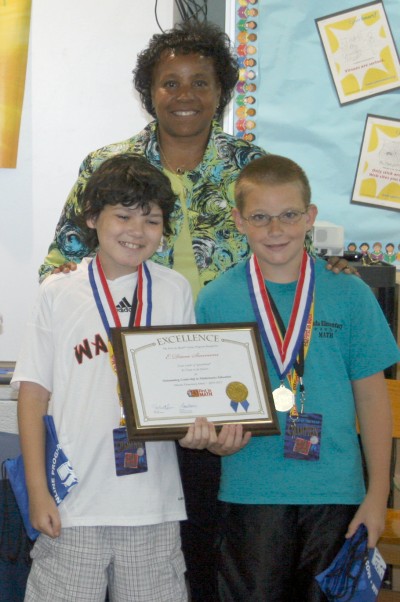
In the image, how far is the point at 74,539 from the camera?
1849 mm

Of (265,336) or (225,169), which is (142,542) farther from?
(225,169)

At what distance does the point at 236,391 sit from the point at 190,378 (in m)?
0.11

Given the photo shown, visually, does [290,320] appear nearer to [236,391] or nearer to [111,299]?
[236,391]

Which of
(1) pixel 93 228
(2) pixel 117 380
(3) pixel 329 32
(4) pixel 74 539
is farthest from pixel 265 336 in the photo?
(3) pixel 329 32

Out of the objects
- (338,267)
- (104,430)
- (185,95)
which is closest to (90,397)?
(104,430)

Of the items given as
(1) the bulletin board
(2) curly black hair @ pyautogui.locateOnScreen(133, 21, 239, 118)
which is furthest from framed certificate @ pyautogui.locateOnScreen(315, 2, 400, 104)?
(2) curly black hair @ pyautogui.locateOnScreen(133, 21, 239, 118)

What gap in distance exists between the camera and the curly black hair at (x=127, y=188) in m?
2.01

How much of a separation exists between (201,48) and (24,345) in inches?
43.3

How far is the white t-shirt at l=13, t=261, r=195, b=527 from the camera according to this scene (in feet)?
6.08

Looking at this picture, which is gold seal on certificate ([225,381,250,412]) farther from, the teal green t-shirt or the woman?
the woman

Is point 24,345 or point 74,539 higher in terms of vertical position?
point 24,345

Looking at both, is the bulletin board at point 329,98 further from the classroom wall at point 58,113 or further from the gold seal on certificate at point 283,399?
the gold seal on certificate at point 283,399

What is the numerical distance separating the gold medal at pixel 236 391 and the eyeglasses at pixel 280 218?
1.34ft

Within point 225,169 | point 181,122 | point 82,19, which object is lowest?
point 225,169
